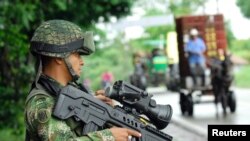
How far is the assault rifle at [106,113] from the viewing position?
3.08 metres

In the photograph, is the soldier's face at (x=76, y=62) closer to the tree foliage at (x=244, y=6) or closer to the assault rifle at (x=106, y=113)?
the assault rifle at (x=106, y=113)

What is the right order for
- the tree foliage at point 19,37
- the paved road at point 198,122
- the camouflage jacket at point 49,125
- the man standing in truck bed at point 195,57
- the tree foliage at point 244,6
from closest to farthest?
1. the camouflage jacket at point 49,125
2. the tree foliage at point 19,37
3. the paved road at point 198,122
4. the man standing in truck bed at point 195,57
5. the tree foliage at point 244,6

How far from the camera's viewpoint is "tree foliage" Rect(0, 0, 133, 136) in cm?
1065

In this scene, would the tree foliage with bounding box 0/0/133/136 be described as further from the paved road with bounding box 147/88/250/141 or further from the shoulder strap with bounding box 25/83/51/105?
the shoulder strap with bounding box 25/83/51/105

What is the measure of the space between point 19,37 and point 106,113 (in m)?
8.46

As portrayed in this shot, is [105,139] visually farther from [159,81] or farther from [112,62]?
[112,62]

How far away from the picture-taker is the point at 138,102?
319cm

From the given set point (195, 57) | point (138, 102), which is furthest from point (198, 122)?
point (138, 102)

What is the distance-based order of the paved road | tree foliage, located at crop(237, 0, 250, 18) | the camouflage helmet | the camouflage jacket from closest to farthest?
the camouflage jacket → the camouflage helmet → the paved road → tree foliage, located at crop(237, 0, 250, 18)

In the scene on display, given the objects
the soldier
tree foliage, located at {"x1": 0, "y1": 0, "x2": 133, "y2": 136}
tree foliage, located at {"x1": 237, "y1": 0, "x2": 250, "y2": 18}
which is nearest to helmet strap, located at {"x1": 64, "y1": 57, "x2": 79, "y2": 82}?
the soldier

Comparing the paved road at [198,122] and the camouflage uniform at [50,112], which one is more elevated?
the paved road at [198,122]

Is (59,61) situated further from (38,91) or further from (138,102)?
(138,102)

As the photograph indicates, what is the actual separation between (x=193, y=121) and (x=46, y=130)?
11984 mm

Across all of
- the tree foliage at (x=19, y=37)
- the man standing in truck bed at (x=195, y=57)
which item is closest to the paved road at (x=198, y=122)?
the man standing in truck bed at (x=195, y=57)
